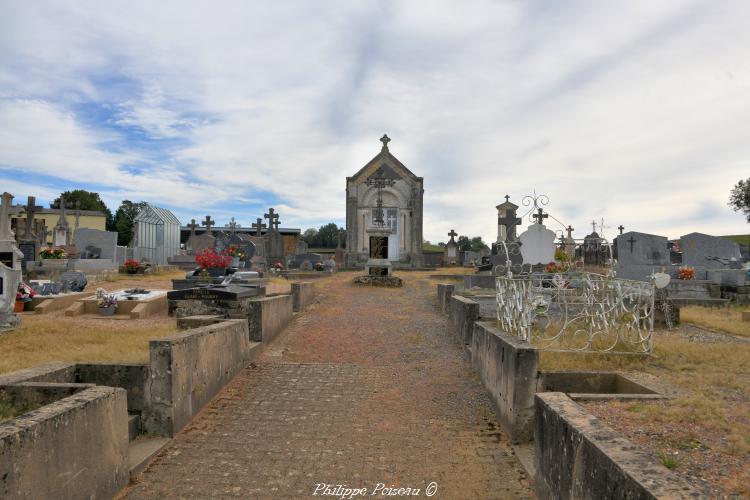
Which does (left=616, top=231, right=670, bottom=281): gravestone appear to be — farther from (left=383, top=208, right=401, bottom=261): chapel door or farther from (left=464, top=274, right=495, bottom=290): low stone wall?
(left=383, top=208, right=401, bottom=261): chapel door

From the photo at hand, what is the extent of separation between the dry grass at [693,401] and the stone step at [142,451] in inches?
151

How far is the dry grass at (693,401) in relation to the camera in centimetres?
297

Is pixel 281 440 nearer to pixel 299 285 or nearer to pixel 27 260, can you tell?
pixel 299 285

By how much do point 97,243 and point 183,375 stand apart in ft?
65.6

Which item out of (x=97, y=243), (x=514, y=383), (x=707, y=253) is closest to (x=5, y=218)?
(x=97, y=243)

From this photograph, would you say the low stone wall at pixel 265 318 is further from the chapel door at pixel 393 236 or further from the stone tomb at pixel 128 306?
the chapel door at pixel 393 236

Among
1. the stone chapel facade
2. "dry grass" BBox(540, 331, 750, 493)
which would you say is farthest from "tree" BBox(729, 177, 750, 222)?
"dry grass" BBox(540, 331, 750, 493)

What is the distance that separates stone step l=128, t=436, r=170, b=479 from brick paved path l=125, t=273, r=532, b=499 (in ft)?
0.27

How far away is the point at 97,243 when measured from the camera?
21.9 metres

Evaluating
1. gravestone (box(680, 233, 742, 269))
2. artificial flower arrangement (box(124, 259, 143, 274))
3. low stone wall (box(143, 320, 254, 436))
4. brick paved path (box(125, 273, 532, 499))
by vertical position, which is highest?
gravestone (box(680, 233, 742, 269))

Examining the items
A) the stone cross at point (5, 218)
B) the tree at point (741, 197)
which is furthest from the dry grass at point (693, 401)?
the tree at point (741, 197)

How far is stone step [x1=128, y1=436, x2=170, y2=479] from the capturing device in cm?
407

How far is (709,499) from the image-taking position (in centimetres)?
213

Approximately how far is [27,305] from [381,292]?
10.3 metres
